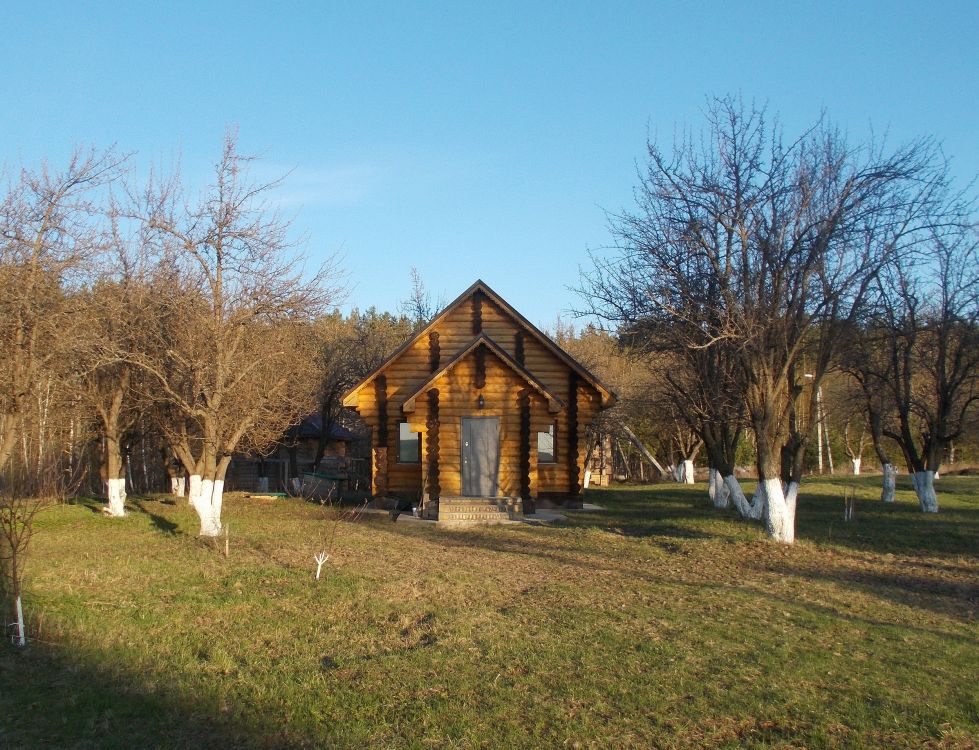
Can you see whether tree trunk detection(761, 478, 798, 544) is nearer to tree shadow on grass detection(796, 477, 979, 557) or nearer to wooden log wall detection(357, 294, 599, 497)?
tree shadow on grass detection(796, 477, 979, 557)

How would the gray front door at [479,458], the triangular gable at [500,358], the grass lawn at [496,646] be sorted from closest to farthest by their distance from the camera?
the grass lawn at [496,646] → the triangular gable at [500,358] → the gray front door at [479,458]

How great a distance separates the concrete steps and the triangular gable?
275 centimetres

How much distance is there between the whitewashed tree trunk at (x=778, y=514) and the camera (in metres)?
15.9

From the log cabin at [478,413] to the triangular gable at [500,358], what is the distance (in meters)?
0.03

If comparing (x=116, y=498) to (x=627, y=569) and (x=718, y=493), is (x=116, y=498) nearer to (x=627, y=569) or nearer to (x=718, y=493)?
(x=627, y=569)

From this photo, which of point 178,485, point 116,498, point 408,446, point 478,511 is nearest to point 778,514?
point 478,511

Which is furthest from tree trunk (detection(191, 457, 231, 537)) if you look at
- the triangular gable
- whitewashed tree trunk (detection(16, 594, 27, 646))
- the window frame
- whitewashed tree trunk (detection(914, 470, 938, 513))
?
whitewashed tree trunk (detection(914, 470, 938, 513))

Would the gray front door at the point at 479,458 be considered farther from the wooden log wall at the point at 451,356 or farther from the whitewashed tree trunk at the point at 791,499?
the whitewashed tree trunk at the point at 791,499

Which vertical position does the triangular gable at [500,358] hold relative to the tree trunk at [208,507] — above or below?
above

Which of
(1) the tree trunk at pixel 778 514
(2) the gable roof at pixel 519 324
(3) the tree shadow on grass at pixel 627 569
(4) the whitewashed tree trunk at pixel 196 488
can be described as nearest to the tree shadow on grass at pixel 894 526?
(1) the tree trunk at pixel 778 514

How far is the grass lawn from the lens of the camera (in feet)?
20.8

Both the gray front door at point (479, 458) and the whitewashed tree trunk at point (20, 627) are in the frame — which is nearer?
the whitewashed tree trunk at point (20, 627)

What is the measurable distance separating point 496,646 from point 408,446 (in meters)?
17.2

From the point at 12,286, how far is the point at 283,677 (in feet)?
33.5
